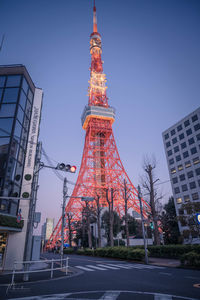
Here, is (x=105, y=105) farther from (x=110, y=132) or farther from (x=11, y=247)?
(x=11, y=247)

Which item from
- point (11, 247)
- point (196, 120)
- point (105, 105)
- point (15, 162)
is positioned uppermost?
point (105, 105)

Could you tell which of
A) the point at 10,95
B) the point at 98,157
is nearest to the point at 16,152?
the point at 10,95

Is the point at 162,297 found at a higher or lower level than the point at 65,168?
lower

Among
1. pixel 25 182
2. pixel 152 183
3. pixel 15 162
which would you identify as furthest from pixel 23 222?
pixel 152 183

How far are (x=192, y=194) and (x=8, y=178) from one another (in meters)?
46.7

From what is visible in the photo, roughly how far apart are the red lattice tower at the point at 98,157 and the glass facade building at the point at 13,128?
88.6 feet

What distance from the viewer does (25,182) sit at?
15.5 meters

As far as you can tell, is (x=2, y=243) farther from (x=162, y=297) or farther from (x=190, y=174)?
(x=190, y=174)

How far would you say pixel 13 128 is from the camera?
15125mm

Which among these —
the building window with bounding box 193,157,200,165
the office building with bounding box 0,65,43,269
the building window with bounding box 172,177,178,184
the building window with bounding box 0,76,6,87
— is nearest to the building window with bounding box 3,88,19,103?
the office building with bounding box 0,65,43,269

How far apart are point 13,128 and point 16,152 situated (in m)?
1.83

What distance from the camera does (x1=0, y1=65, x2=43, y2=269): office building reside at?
13695mm

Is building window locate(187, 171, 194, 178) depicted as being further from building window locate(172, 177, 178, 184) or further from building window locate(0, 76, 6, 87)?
building window locate(0, 76, 6, 87)

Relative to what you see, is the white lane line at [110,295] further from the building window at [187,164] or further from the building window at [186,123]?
the building window at [186,123]
